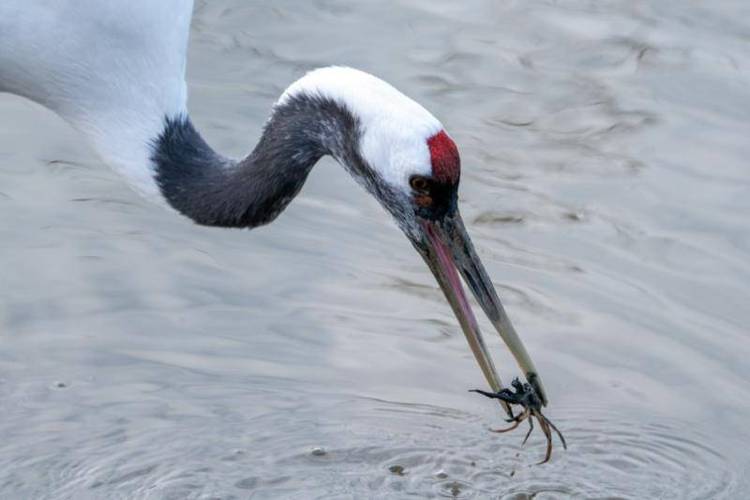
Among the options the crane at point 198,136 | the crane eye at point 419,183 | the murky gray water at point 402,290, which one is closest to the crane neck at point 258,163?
the crane at point 198,136

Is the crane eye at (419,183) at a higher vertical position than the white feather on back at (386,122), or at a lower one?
lower

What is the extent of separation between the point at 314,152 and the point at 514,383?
34.0 inches

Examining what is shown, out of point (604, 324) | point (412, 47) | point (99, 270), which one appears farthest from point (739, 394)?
point (412, 47)

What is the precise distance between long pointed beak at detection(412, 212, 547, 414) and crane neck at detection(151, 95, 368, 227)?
0.29 meters

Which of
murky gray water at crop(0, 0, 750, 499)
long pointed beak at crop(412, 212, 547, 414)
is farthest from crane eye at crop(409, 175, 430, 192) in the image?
murky gray water at crop(0, 0, 750, 499)

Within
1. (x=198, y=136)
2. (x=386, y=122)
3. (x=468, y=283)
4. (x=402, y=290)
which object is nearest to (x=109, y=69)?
(x=198, y=136)

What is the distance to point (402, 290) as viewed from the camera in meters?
6.91

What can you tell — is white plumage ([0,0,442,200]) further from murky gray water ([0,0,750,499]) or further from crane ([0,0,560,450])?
murky gray water ([0,0,750,499])

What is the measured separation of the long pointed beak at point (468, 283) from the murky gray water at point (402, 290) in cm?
58

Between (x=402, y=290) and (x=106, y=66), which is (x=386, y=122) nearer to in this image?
(x=106, y=66)

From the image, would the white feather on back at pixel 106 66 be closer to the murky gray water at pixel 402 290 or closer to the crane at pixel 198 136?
the crane at pixel 198 136

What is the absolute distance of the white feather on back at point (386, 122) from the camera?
508 cm

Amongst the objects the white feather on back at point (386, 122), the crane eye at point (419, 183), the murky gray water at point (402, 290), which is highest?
the white feather on back at point (386, 122)

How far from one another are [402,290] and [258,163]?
1.55 m
